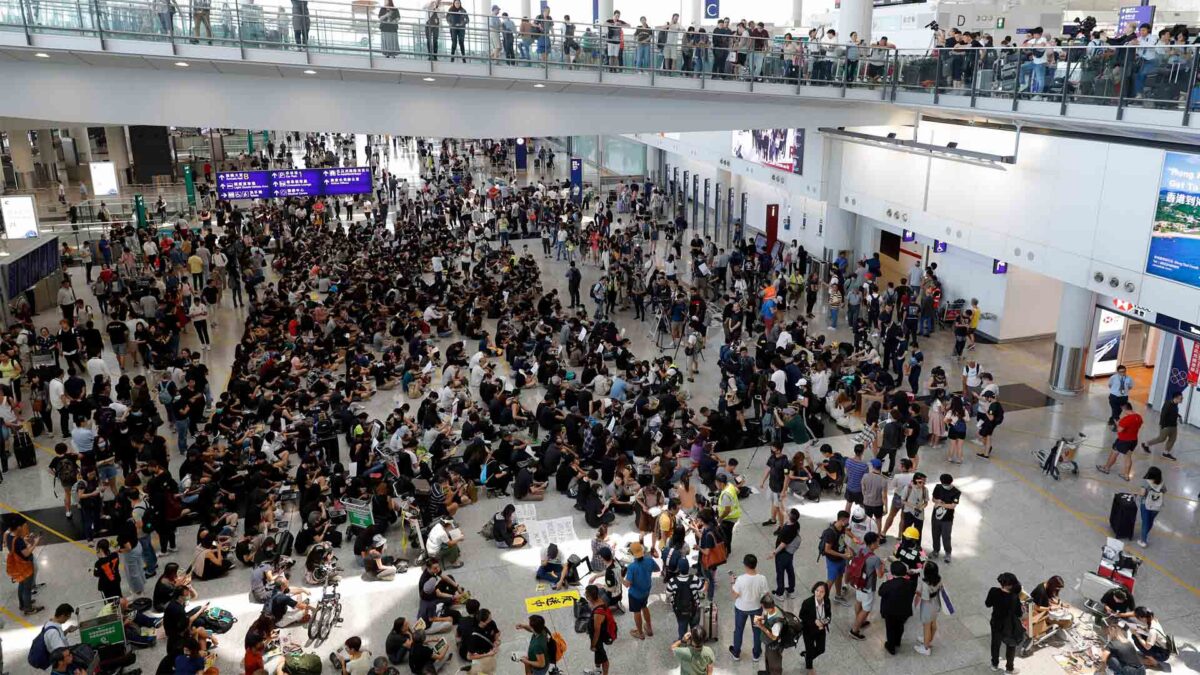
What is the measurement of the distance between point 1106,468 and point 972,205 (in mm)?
6718

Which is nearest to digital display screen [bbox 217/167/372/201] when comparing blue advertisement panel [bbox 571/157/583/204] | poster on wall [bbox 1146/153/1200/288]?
blue advertisement panel [bbox 571/157/583/204]

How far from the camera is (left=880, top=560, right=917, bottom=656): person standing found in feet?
31.2

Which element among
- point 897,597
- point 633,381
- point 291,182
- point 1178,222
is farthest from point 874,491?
point 291,182

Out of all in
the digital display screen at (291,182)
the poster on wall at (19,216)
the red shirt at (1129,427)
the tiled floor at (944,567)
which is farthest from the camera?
the digital display screen at (291,182)

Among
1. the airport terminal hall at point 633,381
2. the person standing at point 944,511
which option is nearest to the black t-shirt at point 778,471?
the airport terminal hall at point 633,381

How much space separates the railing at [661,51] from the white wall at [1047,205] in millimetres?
921

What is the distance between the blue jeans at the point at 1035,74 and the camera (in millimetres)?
16312

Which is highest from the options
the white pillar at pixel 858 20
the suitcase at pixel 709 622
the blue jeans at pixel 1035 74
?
the white pillar at pixel 858 20

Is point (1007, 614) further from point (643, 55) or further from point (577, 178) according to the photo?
point (577, 178)

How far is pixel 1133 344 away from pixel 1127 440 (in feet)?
19.5

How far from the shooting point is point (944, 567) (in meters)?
11.7

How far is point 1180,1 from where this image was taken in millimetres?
28125

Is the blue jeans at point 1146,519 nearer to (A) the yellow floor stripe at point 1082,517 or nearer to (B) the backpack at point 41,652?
(A) the yellow floor stripe at point 1082,517

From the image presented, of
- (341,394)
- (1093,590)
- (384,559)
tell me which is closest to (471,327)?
(341,394)
